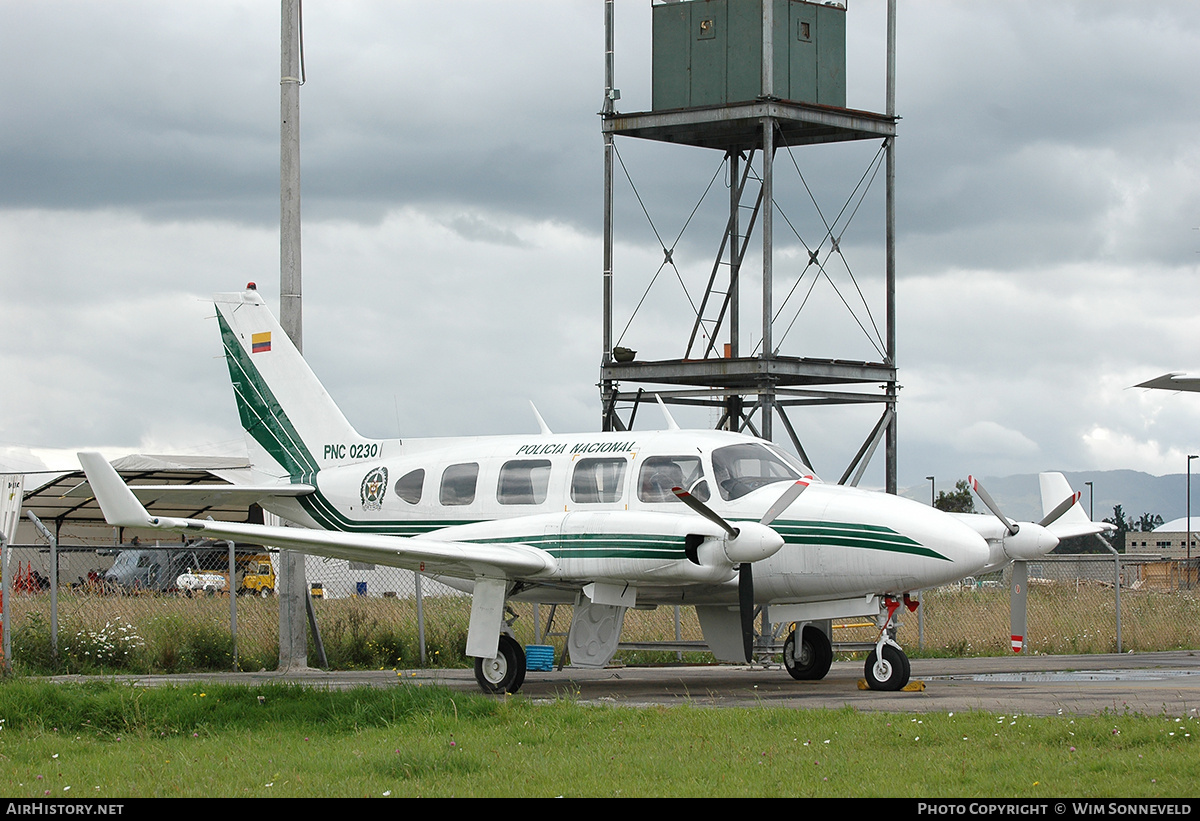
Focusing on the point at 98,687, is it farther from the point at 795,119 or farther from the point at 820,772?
the point at 795,119

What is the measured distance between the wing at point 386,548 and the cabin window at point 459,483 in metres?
1.19

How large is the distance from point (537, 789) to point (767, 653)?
35.0 feet

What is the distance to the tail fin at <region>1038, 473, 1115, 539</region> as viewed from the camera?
17469 mm

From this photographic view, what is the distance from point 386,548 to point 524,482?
2345mm

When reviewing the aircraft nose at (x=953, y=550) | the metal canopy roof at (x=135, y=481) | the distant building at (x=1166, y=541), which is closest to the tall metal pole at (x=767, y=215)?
the aircraft nose at (x=953, y=550)

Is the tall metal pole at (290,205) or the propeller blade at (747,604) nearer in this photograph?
the propeller blade at (747,604)

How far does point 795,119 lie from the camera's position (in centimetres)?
2058

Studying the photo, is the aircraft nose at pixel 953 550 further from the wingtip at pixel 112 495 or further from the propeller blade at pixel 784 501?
the wingtip at pixel 112 495

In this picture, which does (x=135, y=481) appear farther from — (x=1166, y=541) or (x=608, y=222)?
(x=1166, y=541)

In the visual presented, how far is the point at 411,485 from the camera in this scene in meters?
17.1

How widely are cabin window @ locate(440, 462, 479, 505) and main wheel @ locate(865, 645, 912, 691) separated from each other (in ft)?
17.2

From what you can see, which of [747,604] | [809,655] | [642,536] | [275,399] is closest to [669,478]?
[642,536]

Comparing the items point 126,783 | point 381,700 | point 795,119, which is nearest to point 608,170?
point 795,119

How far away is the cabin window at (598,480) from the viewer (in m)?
15.4
